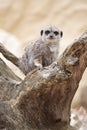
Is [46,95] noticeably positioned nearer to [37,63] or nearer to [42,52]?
[37,63]

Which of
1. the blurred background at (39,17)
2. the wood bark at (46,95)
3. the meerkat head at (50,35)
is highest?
the meerkat head at (50,35)

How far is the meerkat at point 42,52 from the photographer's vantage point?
318cm

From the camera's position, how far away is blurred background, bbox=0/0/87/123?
8039 mm

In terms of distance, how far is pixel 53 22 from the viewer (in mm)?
8141

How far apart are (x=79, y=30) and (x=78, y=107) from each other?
185 centimetres

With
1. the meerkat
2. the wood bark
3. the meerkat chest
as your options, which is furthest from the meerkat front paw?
the wood bark

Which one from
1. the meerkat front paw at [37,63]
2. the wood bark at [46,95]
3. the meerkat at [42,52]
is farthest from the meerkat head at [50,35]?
the wood bark at [46,95]

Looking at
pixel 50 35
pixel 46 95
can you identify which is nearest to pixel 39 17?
pixel 50 35

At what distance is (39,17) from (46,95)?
5929 millimetres

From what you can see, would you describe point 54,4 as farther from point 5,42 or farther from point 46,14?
point 5,42

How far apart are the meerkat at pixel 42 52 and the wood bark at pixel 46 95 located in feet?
1.95

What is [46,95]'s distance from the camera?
243 cm

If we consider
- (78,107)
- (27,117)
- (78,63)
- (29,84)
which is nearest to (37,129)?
(27,117)

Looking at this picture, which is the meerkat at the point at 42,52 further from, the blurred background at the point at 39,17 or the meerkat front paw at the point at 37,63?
the blurred background at the point at 39,17
